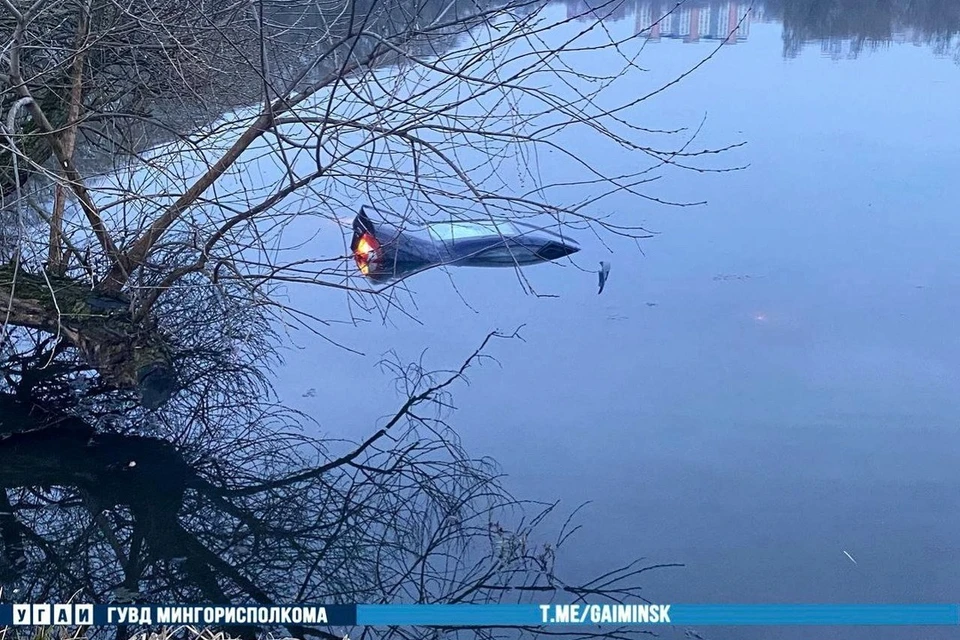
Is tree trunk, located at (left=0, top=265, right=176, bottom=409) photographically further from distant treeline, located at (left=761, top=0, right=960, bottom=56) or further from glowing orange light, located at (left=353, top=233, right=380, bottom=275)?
distant treeline, located at (left=761, top=0, right=960, bottom=56)

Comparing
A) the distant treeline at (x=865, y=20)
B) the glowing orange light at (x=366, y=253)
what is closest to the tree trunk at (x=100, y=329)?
the glowing orange light at (x=366, y=253)

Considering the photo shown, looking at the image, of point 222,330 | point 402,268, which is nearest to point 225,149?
point 222,330

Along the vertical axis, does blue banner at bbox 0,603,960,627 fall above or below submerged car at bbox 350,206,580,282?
below

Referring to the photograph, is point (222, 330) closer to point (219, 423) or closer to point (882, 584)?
point (219, 423)

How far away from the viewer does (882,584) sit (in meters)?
3.72

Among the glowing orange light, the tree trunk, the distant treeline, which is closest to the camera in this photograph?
the glowing orange light

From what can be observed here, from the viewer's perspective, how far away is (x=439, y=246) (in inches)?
232

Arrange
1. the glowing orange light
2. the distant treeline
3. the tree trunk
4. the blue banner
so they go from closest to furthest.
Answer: the blue banner → the glowing orange light → the tree trunk → the distant treeline

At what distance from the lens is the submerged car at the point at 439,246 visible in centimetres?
517

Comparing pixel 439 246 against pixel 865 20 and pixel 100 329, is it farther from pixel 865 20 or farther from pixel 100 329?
pixel 865 20

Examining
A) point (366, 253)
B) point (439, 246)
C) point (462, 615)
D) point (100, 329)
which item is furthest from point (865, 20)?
point (462, 615)

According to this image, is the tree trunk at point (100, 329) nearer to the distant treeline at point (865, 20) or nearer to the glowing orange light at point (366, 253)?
the glowing orange light at point (366, 253)

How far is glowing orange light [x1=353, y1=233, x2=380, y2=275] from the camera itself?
15.0ft

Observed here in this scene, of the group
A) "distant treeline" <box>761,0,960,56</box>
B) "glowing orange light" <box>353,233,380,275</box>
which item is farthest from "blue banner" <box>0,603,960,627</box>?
"distant treeline" <box>761,0,960,56</box>
